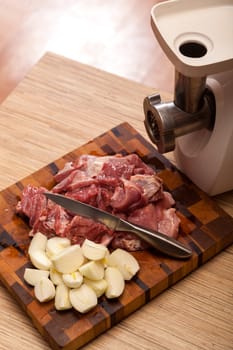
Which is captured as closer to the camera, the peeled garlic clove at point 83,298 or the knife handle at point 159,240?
the peeled garlic clove at point 83,298

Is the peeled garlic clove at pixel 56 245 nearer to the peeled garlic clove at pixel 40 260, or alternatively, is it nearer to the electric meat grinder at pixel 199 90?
the peeled garlic clove at pixel 40 260

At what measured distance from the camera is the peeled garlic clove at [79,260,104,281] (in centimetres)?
137

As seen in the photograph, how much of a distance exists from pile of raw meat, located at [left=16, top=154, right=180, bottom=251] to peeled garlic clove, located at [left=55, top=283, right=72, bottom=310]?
131 millimetres

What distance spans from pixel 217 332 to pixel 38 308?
1.32 ft

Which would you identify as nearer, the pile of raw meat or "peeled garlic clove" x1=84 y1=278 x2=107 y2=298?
"peeled garlic clove" x1=84 y1=278 x2=107 y2=298

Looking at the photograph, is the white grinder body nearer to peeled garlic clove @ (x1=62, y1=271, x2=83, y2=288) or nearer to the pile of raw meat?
the pile of raw meat

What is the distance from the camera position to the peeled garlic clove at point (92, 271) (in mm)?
1368

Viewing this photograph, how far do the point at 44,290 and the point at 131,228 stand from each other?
0.81ft

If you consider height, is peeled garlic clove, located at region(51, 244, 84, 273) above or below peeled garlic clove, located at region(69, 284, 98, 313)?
above

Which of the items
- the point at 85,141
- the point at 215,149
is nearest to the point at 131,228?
the point at 215,149

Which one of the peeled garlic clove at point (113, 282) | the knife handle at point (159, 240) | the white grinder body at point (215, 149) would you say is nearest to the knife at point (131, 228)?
the knife handle at point (159, 240)

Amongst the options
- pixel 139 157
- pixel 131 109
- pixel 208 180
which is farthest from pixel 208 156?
pixel 131 109

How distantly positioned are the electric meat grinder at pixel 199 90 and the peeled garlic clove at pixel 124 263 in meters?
0.32

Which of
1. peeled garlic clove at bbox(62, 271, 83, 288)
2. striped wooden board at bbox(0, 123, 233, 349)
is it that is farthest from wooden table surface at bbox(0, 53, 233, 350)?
peeled garlic clove at bbox(62, 271, 83, 288)
